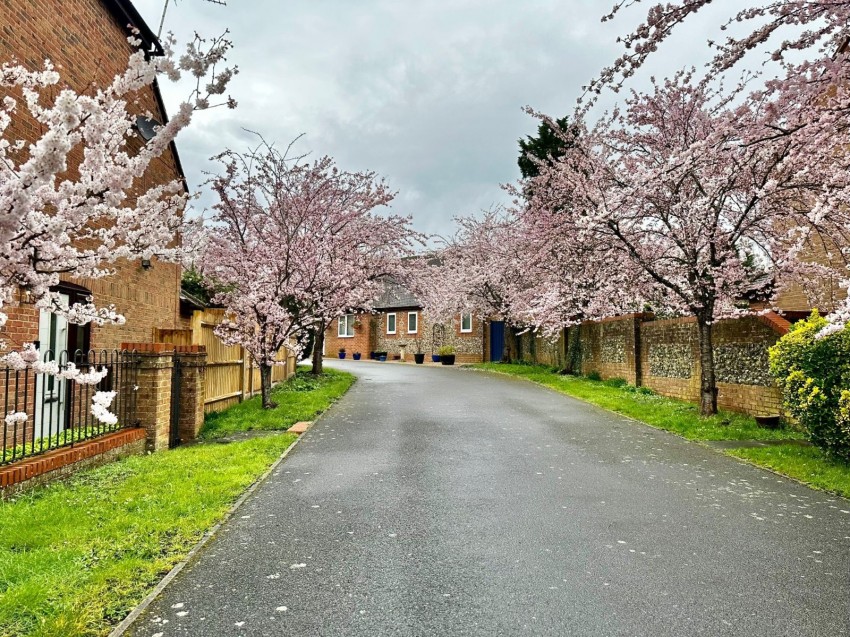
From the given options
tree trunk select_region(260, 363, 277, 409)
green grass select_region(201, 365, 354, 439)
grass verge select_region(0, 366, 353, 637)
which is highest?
tree trunk select_region(260, 363, 277, 409)

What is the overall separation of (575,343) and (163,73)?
21.1 m

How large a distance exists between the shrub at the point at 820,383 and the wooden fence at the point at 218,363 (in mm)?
9353

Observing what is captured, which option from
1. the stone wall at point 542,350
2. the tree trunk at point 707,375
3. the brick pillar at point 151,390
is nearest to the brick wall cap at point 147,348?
the brick pillar at point 151,390

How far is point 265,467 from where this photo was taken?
725 centimetres

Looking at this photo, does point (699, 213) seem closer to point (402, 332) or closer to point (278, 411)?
point (278, 411)

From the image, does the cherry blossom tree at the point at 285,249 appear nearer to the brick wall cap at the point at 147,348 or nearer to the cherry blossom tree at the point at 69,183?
the brick wall cap at the point at 147,348

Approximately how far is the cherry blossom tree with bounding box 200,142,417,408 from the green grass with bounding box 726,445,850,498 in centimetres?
906

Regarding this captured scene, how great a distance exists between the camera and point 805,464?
7387 millimetres

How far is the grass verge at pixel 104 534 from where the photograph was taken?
3.35 meters

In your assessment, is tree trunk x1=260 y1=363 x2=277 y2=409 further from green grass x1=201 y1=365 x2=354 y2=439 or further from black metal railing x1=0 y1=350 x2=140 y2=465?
black metal railing x1=0 y1=350 x2=140 y2=465

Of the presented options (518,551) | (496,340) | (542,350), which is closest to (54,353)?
(518,551)


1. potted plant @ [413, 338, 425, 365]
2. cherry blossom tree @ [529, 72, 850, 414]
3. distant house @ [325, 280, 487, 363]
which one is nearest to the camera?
cherry blossom tree @ [529, 72, 850, 414]

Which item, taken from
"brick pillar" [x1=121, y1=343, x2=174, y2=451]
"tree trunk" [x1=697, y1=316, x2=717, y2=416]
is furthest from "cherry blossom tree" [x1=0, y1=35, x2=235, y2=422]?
"tree trunk" [x1=697, y1=316, x2=717, y2=416]

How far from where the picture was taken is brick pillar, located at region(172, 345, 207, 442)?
9.67 meters
